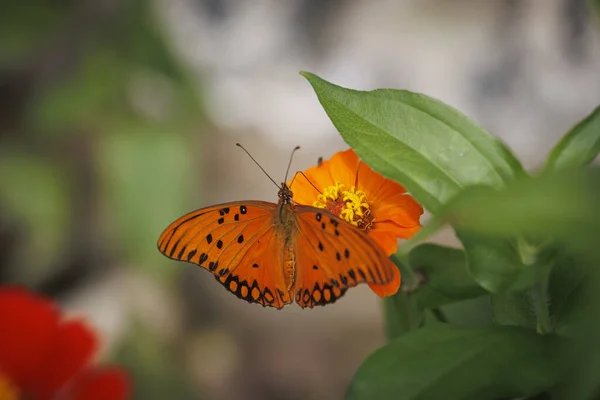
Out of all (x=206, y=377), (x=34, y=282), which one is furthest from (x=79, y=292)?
(x=206, y=377)

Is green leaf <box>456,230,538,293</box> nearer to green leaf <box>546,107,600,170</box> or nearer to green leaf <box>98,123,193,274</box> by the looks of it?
green leaf <box>546,107,600,170</box>

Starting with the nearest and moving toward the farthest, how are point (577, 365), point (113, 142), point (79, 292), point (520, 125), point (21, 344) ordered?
point (577, 365), point (21, 344), point (113, 142), point (79, 292), point (520, 125)

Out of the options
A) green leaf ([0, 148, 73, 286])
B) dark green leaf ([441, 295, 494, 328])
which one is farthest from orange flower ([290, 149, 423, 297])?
green leaf ([0, 148, 73, 286])

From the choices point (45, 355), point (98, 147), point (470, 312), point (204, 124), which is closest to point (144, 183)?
point (98, 147)

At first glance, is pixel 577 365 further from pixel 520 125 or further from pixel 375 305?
pixel 520 125

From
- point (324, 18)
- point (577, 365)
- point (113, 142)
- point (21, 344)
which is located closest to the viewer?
point (577, 365)

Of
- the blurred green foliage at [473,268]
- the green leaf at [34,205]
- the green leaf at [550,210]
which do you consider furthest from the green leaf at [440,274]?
the green leaf at [34,205]

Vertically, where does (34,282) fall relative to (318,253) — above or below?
above

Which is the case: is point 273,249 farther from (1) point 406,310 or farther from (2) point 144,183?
(2) point 144,183
